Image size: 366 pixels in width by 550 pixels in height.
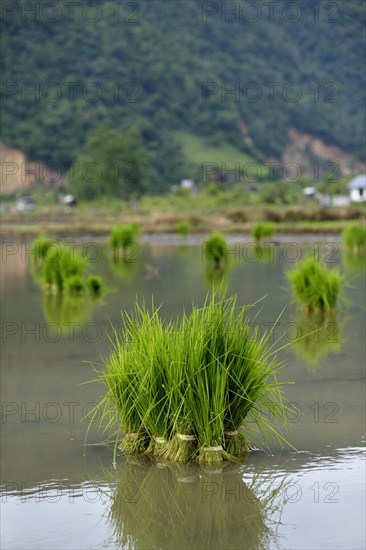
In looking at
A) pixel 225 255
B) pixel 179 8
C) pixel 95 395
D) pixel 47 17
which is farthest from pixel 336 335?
pixel 179 8

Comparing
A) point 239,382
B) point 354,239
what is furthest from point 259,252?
point 239,382

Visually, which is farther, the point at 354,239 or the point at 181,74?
the point at 181,74

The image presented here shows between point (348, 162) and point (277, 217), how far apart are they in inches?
3213

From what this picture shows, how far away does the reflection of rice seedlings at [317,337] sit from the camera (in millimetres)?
10586

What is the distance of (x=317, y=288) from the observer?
14297 millimetres

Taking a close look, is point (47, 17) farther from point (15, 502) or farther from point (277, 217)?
point (15, 502)

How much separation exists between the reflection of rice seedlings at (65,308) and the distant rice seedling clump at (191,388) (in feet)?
23.3

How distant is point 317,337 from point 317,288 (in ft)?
8.40

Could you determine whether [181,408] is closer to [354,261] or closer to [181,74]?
[354,261]

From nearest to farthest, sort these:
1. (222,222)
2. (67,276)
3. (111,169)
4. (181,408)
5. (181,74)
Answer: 1. (181,408)
2. (67,276)
3. (222,222)
4. (111,169)
5. (181,74)

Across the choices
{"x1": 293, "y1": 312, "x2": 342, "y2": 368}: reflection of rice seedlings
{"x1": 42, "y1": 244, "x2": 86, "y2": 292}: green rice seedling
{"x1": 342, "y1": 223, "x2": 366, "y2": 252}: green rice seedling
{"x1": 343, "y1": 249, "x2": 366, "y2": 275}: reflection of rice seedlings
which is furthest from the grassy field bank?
{"x1": 293, "y1": 312, "x2": 342, "y2": 368}: reflection of rice seedlings

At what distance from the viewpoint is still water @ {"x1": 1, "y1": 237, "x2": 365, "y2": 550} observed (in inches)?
207

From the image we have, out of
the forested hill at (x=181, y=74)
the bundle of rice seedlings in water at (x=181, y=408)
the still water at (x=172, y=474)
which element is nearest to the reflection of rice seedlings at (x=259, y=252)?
the still water at (x=172, y=474)

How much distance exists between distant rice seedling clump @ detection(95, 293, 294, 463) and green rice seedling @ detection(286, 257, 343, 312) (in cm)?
751
